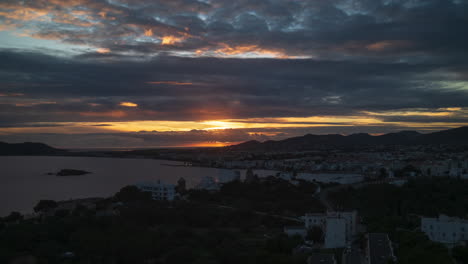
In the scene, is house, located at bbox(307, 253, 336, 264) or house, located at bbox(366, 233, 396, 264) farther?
house, located at bbox(366, 233, 396, 264)

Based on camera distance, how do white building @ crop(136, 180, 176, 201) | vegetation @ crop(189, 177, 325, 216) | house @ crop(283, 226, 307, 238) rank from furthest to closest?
1. white building @ crop(136, 180, 176, 201)
2. vegetation @ crop(189, 177, 325, 216)
3. house @ crop(283, 226, 307, 238)

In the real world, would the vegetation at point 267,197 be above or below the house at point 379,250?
below

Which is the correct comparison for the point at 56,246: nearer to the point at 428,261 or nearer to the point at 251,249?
the point at 251,249

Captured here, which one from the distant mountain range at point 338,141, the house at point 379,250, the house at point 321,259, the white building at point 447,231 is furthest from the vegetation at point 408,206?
the distant mountain range at point 338,141

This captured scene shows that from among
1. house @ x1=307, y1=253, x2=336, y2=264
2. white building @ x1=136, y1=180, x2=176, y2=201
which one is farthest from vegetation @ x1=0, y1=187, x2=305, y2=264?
white building @ x1=136, y1=180, x2=176, y2=201

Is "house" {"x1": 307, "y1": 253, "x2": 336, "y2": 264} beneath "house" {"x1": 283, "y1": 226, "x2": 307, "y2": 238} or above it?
above

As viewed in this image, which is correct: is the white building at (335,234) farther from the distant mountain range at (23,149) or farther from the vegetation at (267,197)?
the distant mountain range at (23,149)

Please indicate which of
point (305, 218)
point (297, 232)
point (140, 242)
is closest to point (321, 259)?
point (297, 232)

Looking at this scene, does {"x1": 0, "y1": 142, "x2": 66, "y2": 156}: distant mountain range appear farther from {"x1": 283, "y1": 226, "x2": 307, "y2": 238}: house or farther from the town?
{"x1": 283, "y1": 226, "x2": 307, "y2": 238}: house
